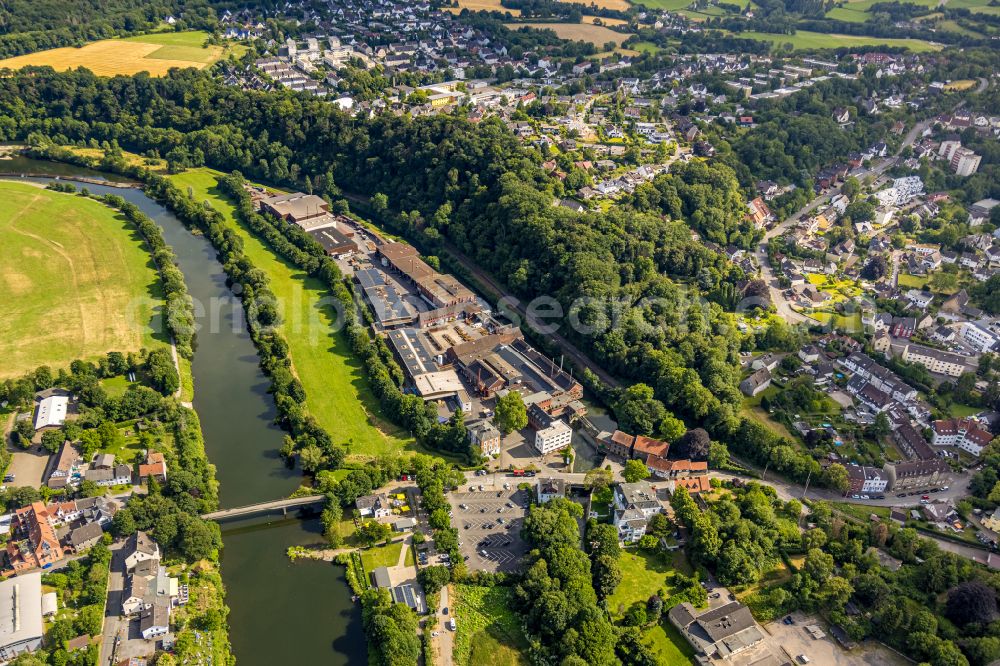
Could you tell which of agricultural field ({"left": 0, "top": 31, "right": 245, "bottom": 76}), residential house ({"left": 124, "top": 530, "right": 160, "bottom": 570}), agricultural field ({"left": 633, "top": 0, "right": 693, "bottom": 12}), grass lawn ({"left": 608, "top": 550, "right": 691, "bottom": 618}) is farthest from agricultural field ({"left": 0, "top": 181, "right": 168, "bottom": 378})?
agricultural field ({"left": 633, "top": 0, "right": 693, "bottom": 12})

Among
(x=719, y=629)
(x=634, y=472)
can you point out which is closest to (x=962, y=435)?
(x=634, y=472)

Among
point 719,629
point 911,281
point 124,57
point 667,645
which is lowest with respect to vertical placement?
point 667,645

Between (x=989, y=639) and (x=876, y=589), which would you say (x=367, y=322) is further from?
(x=989, y=639)

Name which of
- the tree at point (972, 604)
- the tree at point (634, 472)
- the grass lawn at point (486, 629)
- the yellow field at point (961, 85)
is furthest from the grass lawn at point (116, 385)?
the yellow field at point (961, 85)

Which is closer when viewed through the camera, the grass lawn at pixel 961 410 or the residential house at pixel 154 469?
the residential house at pixel 154 469

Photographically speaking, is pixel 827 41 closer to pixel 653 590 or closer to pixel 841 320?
pixel 841 320

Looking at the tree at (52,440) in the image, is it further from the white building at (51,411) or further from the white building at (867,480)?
the white building at (867,480)

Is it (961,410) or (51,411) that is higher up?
(51,411)

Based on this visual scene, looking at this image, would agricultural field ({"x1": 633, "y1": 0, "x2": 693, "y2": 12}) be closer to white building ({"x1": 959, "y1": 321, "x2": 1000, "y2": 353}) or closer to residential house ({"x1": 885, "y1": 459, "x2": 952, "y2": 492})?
white building ({"x1": 959, "y1": 321, "x2": 1000, "y2": 353})
